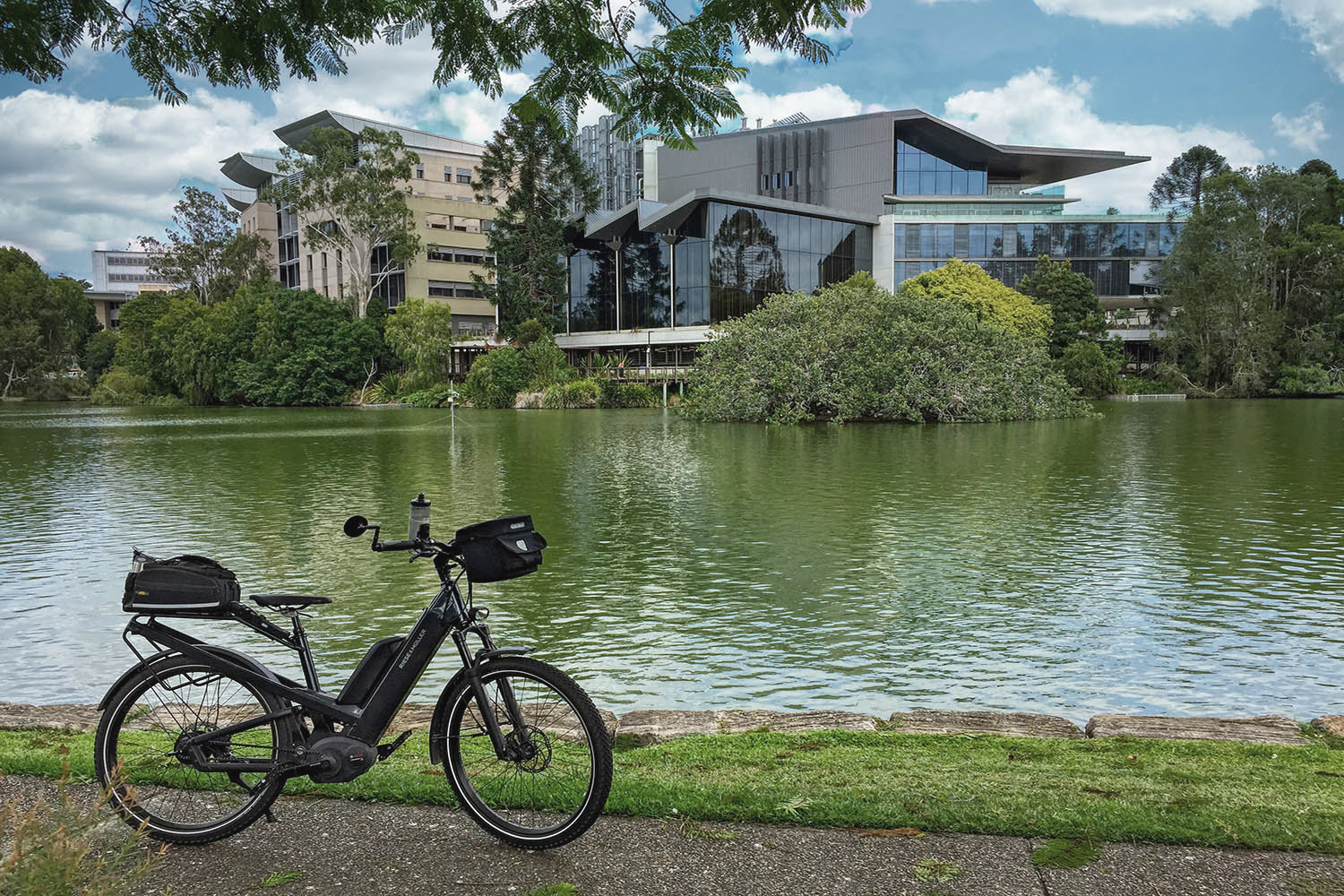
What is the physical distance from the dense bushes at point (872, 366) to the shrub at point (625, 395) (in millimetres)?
20309

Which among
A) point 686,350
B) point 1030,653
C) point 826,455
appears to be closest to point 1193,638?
point 1030,653

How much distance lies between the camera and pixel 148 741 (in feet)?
13.5

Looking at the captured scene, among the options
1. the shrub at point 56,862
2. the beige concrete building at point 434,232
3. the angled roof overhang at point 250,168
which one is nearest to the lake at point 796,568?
the shrub at point 56,862

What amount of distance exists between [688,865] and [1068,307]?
65.2m

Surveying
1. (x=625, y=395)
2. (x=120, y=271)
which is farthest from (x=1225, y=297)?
(x=120, y=271)

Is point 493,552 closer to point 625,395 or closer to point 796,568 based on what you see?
point 796,568

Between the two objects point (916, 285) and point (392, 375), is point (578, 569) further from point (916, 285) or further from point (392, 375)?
point (392, 375)

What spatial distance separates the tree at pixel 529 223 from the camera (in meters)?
68.1

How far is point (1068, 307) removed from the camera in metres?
63.2

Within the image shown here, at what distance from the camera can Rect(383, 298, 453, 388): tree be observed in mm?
65719

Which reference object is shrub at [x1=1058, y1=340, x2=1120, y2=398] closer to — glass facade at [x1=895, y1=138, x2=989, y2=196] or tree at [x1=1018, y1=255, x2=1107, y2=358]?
tree at [x1=1018, y1=255, x2=1107, y2=358]

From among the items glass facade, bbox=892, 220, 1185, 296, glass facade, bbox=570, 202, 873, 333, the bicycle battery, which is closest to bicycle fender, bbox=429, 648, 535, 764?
the bicycle battery

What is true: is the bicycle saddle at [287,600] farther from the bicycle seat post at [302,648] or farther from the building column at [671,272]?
the building column at [671,272]

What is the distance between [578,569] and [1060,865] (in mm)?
8426
